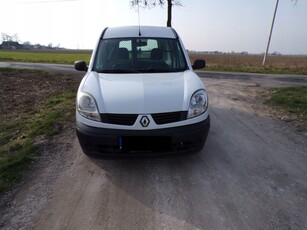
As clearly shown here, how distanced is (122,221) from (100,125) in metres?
1.16

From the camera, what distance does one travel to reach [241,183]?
323 centimetres

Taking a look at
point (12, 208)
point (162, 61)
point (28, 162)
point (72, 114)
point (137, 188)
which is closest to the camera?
point (12, 208)

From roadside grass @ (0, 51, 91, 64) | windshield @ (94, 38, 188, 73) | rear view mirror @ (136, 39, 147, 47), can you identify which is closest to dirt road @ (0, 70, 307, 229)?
windshield @ (94, 38, 188, 73)

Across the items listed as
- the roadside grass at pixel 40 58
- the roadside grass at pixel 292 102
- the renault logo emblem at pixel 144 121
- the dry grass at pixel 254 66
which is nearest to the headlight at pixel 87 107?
the renault logo emblem at pixel 144 121

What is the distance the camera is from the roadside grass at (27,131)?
359cm

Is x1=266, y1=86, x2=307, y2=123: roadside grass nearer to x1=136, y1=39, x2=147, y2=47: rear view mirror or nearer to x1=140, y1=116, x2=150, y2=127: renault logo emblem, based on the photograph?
x1=136, y1=39, x2=147, y2=47: rear view mirror

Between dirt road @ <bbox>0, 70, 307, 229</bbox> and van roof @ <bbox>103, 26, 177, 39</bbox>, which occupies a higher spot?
van roof @ <bbox>103, 26, 177, 39</bbox>

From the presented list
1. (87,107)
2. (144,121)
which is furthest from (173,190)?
(87,107)

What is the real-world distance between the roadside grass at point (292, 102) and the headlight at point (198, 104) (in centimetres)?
326

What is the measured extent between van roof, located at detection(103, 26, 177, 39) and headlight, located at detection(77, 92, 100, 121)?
1796 millimetres

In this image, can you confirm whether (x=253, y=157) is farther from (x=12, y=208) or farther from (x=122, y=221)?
(x=12, y=208)

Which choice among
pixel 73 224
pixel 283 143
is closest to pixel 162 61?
pixel 283 143

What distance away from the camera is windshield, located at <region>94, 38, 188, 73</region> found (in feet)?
14.0

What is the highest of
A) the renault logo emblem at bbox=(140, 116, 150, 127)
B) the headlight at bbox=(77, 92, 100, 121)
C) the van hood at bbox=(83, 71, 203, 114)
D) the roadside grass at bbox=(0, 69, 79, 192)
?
the van hood at bbox=(83, 71, 203, 114)
